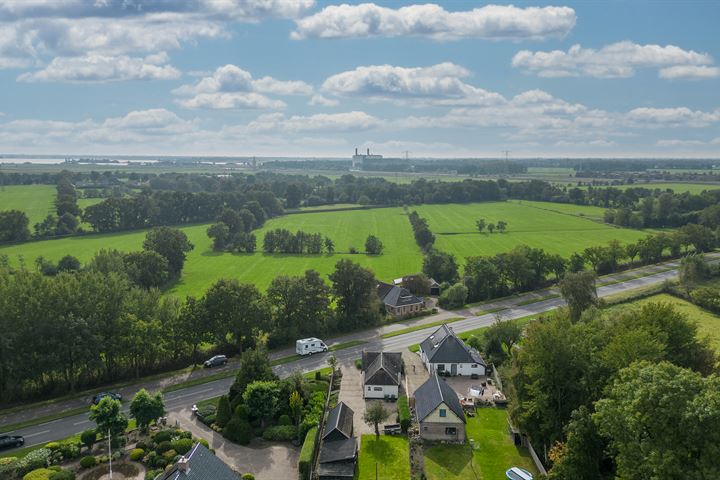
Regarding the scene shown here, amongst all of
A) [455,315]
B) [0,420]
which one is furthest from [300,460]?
[455,315]

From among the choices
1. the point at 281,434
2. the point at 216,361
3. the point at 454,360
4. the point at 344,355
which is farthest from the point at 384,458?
the point at 216,361

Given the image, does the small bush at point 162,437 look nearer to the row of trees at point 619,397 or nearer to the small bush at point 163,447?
the small bush at point 163,447

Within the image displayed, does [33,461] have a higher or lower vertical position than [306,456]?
lower

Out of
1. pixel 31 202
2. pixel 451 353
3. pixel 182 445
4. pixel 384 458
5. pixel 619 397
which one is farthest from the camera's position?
pixel 31 202

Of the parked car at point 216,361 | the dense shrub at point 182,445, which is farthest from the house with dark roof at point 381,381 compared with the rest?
the dense shrub at point 182,445

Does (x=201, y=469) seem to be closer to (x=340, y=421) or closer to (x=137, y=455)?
(x=137, y=455)

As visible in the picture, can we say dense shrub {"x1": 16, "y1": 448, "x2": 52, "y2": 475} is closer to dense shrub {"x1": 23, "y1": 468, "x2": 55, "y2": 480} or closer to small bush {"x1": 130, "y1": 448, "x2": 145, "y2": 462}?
dense shrub {"x1": 23, "y1": 468, "x2": 55, "y2": 480}

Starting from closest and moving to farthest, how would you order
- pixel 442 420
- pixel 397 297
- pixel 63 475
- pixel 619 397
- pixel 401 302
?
pixel 619 397 → pixel 63 475 → pixel 442 420 → pixel 401 302 → pixel 397 297

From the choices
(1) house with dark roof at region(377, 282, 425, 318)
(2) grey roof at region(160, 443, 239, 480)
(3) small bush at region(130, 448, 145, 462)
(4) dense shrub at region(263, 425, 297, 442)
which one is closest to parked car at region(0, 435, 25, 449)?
(3) small bush at region(130, 448, 145, 462)
